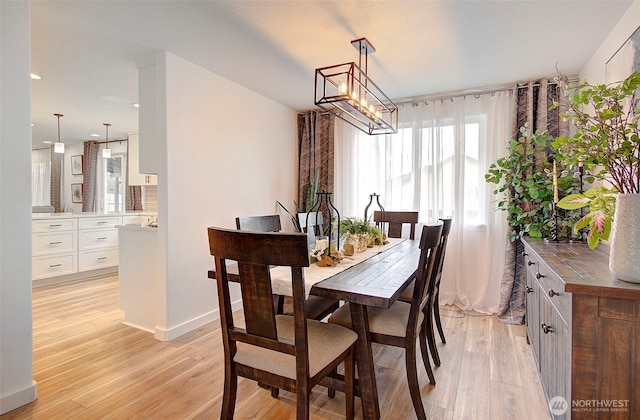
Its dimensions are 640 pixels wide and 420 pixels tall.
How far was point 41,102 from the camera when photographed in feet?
13.5

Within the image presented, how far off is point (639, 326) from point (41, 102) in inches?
229

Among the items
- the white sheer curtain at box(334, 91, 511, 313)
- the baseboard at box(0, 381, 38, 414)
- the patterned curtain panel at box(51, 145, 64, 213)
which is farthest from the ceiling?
the patterned curtain panel at box(51, 145, 64, 213)

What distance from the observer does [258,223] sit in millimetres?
2713

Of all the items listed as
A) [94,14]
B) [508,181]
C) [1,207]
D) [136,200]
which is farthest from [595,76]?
[136,200]

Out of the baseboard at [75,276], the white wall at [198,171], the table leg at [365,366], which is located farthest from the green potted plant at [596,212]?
the baseboard at [75,276]

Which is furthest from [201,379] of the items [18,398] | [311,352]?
[311,352]

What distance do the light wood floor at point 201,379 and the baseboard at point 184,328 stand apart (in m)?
0.06

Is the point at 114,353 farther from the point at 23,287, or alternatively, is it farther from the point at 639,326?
the point at 639,326

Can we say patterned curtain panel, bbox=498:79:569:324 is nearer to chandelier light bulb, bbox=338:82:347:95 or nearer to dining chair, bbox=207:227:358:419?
chandelier light bulb, bbox=338:82:347:95

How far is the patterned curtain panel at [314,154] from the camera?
14.5ft

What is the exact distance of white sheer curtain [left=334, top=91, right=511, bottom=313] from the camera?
3506mm

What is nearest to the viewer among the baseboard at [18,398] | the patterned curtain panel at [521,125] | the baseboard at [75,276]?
the baseboard at [18,398]

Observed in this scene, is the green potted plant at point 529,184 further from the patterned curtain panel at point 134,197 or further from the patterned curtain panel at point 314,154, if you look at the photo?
the patterned curtain panel at point 134,197

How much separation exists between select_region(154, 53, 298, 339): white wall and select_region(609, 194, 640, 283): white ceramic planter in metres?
2.88
